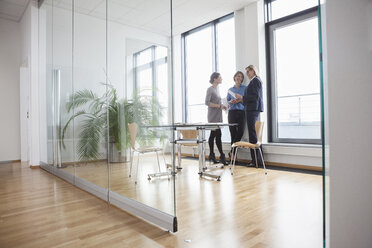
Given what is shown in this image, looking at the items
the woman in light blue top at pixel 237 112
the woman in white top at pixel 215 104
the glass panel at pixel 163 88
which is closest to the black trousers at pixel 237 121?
the woman in light blue top at pixel 237 112

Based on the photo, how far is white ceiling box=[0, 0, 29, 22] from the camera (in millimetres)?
5059

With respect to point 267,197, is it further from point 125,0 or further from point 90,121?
point 125,0

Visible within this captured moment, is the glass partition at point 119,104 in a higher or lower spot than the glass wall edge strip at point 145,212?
higher

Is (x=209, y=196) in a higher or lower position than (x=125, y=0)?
lower

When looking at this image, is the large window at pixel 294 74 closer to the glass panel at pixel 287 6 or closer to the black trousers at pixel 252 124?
the glass panel at pixel 287 6

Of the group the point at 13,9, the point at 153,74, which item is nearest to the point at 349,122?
the point at 153,74

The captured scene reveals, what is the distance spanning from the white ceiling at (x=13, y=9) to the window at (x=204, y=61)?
3.58 m

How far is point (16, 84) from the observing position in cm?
602

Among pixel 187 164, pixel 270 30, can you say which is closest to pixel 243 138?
pixel 187 164

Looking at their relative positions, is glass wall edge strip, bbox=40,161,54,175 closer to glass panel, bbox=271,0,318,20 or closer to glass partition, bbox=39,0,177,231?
glass partition, bbox=39,0,177,231

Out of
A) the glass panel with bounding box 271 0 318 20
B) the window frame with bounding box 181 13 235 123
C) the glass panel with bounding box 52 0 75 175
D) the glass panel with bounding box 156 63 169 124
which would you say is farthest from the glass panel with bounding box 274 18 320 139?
the glass panel with bounding box 52 0 75 175

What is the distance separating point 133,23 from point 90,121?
130cm

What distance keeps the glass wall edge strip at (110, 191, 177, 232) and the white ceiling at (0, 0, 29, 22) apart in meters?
4.66

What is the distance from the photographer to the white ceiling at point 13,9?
5059 millimetres
